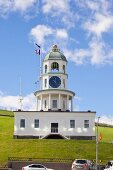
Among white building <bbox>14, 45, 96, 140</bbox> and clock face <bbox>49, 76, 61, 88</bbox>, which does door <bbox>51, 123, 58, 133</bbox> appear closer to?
white building <bbox>14, 45, 96, 140</bbox>

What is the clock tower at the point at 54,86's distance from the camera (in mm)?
101188

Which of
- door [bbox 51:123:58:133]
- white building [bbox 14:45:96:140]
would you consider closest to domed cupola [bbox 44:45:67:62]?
white building [bbox 14:45:96:140]

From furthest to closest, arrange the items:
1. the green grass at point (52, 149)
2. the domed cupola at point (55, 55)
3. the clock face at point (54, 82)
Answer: the domed cupola at point (55, 55)
the clock face at point (54, 82)
the green grass at point (52, 149)

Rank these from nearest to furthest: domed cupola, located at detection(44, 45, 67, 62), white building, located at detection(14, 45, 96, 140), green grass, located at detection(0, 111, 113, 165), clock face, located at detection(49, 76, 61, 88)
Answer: green grass, located at detection(0, 111, 113, 165), white building, located at detection(14, 45, 96, 140), clock face, located at detection(49, 76, 61, 88), domed cupola, located at detection(44, 45, 67, 62)

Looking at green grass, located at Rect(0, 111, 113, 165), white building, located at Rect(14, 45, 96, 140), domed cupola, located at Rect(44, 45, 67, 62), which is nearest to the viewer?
green grass, located at Rect(0, 111, 113, 165)

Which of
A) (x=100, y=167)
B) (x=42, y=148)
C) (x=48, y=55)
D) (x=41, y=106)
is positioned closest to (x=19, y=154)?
(x=42, y=148)

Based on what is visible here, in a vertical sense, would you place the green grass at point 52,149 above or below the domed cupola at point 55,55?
below

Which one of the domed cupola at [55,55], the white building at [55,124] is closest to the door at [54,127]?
the white building at [55,124]

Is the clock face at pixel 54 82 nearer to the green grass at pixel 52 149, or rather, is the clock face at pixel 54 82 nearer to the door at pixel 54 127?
the door at pixel 54 127

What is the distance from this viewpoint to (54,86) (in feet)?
339

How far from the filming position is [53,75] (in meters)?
104

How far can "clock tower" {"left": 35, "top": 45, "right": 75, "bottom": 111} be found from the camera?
101 m

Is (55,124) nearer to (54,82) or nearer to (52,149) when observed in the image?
(54,82)

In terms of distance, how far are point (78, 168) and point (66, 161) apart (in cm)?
1141
